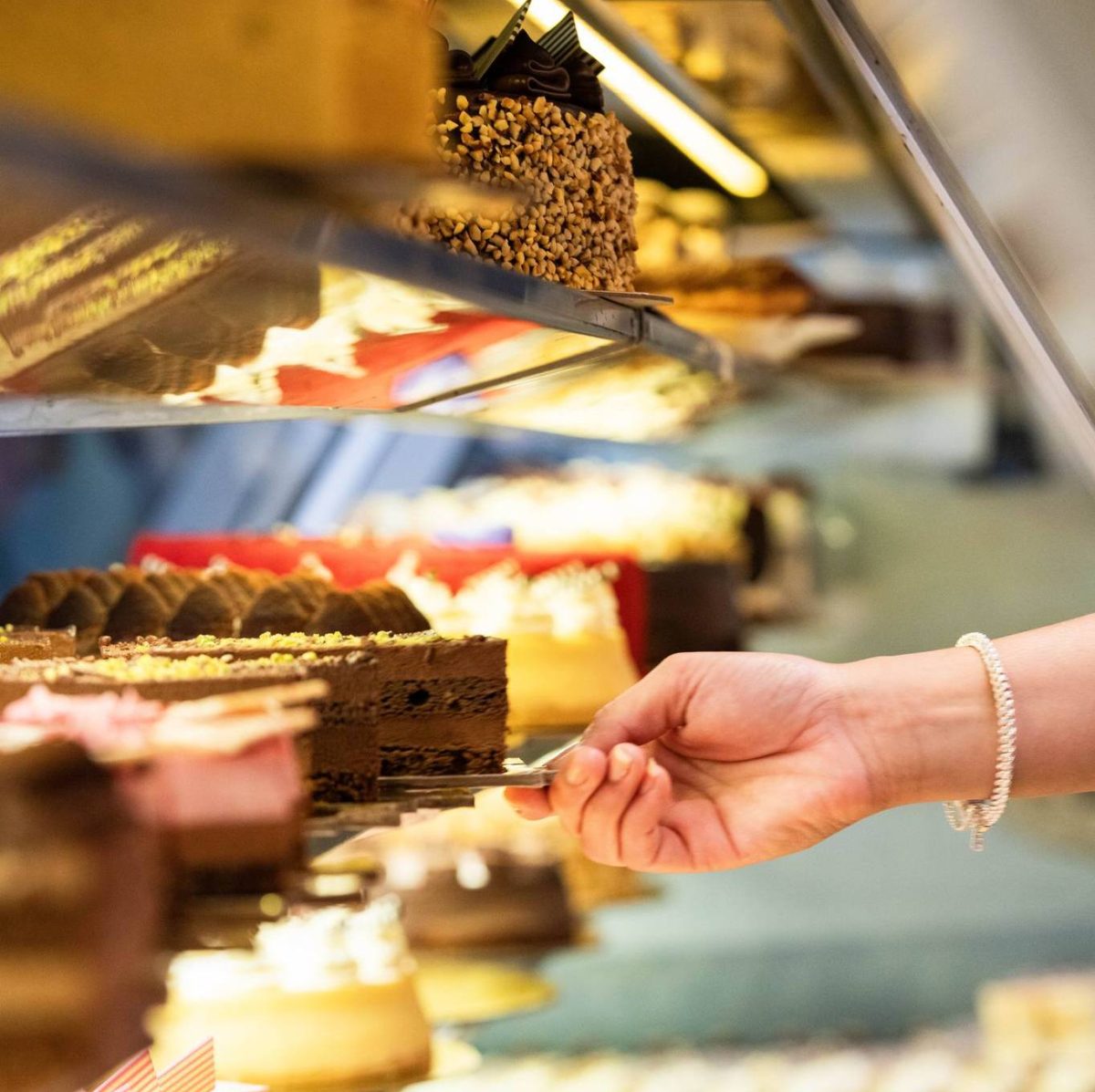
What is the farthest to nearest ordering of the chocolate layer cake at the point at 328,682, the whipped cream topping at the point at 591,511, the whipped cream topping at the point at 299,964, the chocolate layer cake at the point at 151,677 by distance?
the whipped cream topping at the point at 591,511 → the whipped cream topping at the point at 299,964 → the chocolate layer cake at the point at 328,682 → the chocolate layer cake at the point at 151,677

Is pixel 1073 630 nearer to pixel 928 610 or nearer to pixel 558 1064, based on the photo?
pixel 558 1064

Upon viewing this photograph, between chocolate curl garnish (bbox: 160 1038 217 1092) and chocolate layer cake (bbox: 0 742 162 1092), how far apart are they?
1.93ft

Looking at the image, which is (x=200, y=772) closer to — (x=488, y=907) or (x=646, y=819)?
(x=646, y=819)

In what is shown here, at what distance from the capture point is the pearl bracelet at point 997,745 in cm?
168

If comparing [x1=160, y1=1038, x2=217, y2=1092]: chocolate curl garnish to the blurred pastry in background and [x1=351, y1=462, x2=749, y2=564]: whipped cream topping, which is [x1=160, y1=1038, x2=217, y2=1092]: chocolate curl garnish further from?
[x1=351, y1=462, x2=749, y2=564]: whipped cream topping

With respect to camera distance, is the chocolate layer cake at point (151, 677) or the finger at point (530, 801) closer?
the chocolate layer cake at point (151, 677)

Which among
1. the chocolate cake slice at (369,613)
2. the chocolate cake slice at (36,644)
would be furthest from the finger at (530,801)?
the chocolate cake slice at (36,644)

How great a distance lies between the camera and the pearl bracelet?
1678 mm

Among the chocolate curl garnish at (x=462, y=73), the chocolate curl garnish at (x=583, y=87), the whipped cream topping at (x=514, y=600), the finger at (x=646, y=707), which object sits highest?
the chocolate curl garnish at (x=583, y=87)

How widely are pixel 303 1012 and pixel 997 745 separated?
0.84 m

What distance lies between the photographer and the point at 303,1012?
1758 mm

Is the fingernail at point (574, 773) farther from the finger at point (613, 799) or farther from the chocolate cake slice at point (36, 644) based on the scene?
the chocolate cake slice at point (36, 644)

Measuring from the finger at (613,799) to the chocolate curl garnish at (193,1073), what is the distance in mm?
432

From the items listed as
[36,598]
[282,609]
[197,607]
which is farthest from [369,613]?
[36,598]
